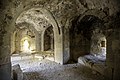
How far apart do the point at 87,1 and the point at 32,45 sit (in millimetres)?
12271

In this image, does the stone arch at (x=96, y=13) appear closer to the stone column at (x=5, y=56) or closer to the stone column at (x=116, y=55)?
the stone column at (x=116, y=55)

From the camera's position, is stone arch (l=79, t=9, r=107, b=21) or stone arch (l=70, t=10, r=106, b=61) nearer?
stone arch (l=79, t=9, r=107, b=21)

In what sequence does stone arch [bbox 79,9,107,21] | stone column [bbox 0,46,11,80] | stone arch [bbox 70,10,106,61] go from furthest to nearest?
stone arch [bbox 70,10,106,61], stone arch [bbox 79,9,107,21], stone column [bbox 0,46,11,80]

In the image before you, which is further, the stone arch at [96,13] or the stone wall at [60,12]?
the stone arch at [96,13]

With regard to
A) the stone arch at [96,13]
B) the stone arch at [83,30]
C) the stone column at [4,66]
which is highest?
the stone arch at [96,13]

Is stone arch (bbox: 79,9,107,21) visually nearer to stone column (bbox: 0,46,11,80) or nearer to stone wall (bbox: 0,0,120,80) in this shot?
A: stone wall (bbox: 0,0,120,80)

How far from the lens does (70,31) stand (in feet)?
28.2

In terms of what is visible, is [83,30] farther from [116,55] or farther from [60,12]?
[116,55]

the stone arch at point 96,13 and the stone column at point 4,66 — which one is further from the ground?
the stone arch at point 96,13

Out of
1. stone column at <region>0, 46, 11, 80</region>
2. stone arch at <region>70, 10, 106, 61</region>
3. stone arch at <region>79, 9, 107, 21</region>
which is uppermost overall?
stone arch at <region>79, 9, 107, 21</region>

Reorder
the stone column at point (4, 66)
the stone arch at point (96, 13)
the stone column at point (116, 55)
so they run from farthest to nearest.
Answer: the stone arch at point (96, 13), the stone column at point (116, 55), the stone column at point (4, 66)

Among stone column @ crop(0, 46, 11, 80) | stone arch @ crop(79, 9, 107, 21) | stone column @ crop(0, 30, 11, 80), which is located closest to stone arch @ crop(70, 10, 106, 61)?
stone arch @ crop(79, 9, 107, 21)

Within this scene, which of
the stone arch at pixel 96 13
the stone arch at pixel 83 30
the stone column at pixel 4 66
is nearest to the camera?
the stone column at pixel 4 66

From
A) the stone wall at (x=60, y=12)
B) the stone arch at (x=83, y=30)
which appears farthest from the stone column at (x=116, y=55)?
the stone arch at (x=83, y=30)
